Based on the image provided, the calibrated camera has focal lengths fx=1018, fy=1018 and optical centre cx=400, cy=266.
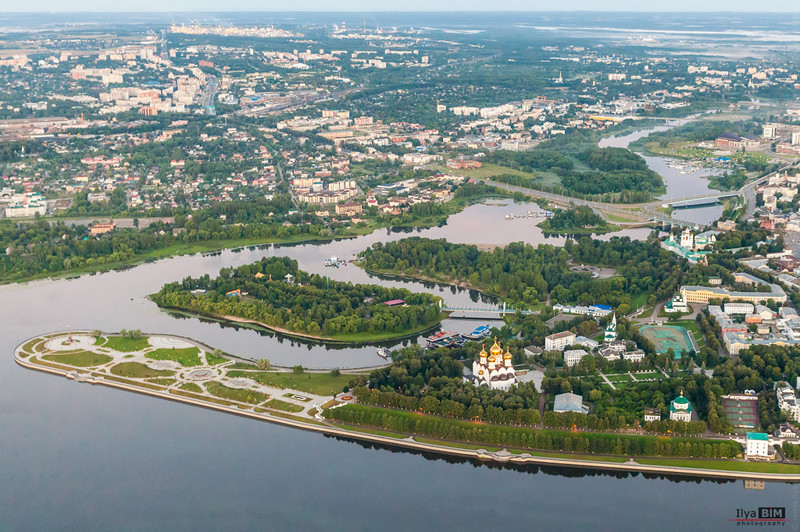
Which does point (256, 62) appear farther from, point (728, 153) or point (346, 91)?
point (728, 153)

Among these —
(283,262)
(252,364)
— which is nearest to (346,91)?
(283,262)

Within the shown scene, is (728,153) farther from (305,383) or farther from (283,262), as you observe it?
(305,383)

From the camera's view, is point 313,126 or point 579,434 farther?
point 313,126

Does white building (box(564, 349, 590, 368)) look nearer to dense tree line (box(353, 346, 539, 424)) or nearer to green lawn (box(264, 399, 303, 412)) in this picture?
dense tree line (box(353, 346, 539, 424))

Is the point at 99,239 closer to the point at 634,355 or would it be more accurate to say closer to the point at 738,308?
the point at 634,355

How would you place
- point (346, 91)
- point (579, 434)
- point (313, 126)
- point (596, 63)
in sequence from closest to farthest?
point (579, 434), point (313, 126), point (346, 91), point (596, 63)

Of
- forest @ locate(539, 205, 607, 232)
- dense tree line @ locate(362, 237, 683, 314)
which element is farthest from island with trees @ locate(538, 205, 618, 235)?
dense tree line @ locate(362, 237, 683, 314)

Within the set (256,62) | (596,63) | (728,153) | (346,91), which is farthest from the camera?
(596,63)
